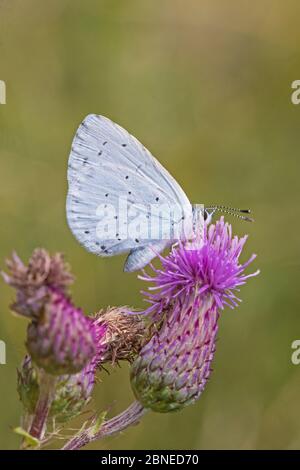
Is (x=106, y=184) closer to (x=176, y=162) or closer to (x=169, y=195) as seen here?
(x=169, y=195)

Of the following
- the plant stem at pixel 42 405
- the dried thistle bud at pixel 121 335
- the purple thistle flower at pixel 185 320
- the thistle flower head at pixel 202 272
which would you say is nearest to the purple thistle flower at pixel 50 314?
the plant stem at pixel 42 405

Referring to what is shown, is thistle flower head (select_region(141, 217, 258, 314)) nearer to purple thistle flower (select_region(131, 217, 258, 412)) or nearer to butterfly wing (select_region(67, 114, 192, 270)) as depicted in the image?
purple thistle flower (select_region(131, 217, 258, 412))

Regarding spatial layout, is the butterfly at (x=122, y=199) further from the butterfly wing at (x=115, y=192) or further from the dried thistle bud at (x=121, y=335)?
the dried thistle bud at (x=121, y=335)

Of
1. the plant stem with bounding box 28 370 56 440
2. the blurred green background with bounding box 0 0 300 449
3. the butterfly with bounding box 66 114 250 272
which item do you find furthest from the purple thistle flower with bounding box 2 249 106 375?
the blurred green background with bounding box 0 0 300 449

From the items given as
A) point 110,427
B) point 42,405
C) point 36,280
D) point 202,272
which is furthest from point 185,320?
point 36,280

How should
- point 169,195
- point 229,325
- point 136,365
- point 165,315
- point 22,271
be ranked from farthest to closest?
point 229,325
point 169,195
point 165,315
point 136,365
point 22,271

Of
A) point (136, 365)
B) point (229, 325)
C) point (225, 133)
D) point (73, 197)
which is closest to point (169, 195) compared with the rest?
point (73, 197)
